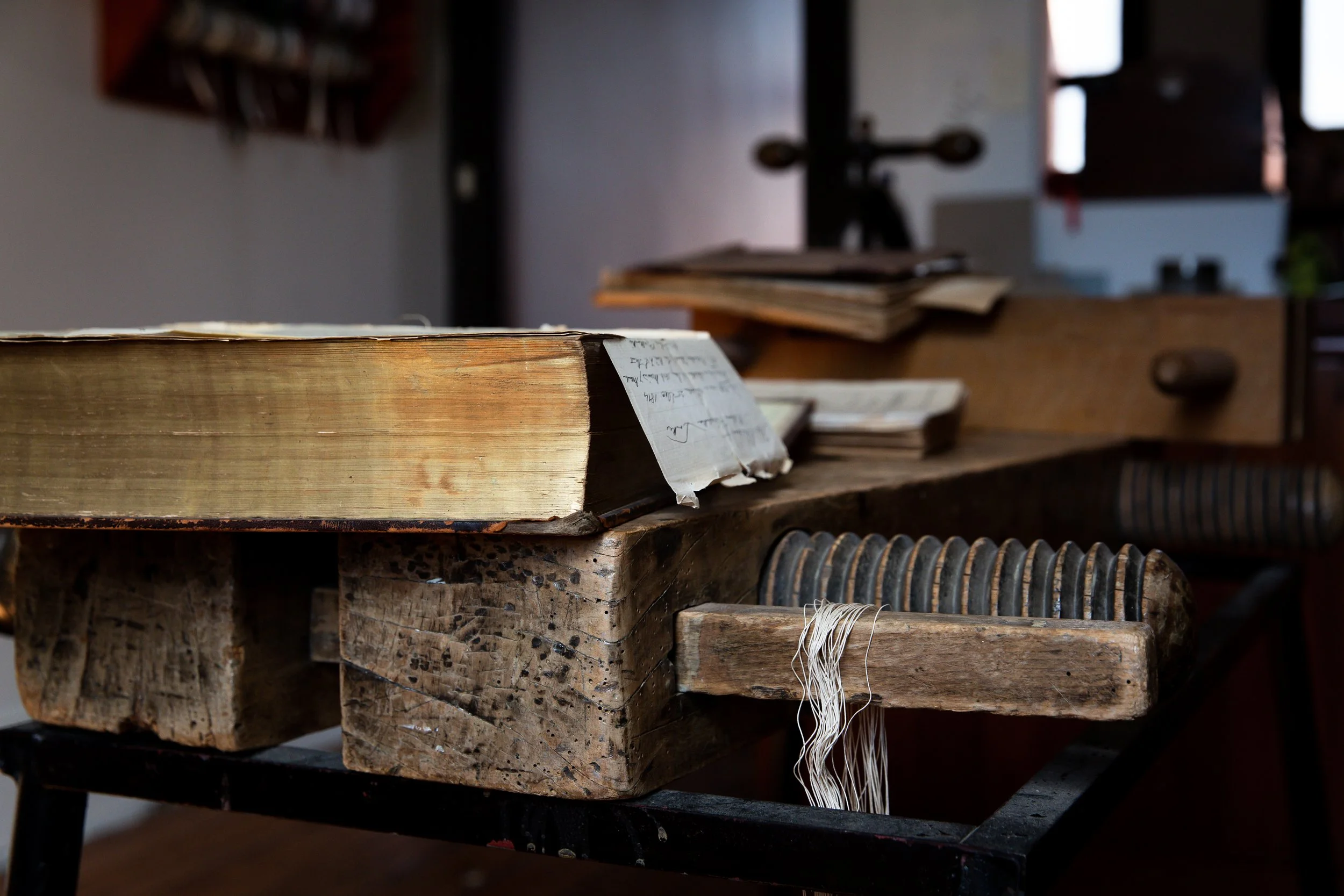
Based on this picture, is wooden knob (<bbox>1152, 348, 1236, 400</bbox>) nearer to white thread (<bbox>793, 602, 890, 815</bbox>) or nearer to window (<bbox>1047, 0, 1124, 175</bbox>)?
white thread (<bbox>793, 602, 890, 815</bbox>)

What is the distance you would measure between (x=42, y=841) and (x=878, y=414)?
0.50 m

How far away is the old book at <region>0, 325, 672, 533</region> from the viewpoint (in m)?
0.47

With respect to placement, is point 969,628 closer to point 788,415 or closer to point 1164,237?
point 788,415

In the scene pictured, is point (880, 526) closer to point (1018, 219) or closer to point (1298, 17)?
point (1018, 219)

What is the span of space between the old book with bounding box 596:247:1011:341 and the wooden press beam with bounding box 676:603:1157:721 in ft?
1.64

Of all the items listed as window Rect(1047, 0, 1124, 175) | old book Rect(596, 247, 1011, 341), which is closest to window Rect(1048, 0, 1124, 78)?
window Rect(1047, 0, 1124, 175)

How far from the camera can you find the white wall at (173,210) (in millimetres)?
1792

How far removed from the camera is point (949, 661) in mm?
481

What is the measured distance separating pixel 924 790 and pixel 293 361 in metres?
1.29

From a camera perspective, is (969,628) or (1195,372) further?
(1195,372)

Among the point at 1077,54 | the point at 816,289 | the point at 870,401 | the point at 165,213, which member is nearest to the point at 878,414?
the point at 870,401

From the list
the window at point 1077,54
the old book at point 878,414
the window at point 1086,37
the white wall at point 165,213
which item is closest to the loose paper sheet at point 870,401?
the old book at point 878,414

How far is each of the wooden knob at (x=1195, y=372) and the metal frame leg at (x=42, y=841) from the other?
0.72 metres

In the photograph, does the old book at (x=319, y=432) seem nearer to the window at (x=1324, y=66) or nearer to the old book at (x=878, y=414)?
the old book at (x=878, y=414)
